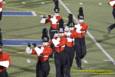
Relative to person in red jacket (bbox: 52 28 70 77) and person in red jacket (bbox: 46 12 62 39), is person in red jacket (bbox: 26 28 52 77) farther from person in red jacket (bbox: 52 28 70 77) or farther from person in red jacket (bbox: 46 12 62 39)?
person in red jacket (bbox: 46 12 62 39)

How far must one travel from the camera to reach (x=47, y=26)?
122 ft

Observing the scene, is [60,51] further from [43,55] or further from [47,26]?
[47,26]

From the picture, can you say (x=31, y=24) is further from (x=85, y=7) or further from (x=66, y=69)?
(x=66, y=69)

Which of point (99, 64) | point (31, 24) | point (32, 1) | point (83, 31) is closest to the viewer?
point (83, 31)

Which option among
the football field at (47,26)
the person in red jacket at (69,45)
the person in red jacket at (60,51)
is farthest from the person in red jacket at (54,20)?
the person in red jacket at (60,51)

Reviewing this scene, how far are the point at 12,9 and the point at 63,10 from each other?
147 inches

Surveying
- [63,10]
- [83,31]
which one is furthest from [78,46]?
[63,10]

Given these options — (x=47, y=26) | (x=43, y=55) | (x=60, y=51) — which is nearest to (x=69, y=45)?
(x=60, y=51)

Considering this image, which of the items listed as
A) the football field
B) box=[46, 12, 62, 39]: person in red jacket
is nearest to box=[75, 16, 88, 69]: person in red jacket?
the football field

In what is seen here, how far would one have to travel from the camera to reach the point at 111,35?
35125mm

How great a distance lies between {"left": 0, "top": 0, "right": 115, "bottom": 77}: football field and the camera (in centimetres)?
2716

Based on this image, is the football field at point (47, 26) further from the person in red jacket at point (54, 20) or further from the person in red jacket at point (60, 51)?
the person in red jacket at point (60, 51)

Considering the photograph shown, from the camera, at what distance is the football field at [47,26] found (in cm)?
2716

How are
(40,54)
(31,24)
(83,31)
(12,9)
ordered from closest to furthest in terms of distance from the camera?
(40,54)
(83,31)
(31,24)
(12,9)
